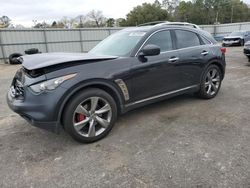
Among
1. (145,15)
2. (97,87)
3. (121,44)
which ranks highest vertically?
(145,15)

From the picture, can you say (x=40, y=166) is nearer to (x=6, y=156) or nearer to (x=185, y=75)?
(x=6, y=156)

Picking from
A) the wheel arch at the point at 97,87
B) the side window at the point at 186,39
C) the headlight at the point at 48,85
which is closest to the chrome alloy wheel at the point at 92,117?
the wheel arch at the point at 97,87

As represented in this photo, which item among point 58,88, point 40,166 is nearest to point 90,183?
point 40,166

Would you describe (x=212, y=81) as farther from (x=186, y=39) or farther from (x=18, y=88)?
(x=18, y=88)

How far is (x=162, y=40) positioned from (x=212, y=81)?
67.7 inches

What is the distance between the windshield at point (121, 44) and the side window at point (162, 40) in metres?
0.20

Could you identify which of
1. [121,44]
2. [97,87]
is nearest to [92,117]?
[97,87]

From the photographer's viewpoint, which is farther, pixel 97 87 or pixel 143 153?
pixel 97 87

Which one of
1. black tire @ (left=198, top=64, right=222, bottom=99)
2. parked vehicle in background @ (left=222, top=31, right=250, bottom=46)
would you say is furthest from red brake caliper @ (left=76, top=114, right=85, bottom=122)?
parked vehicle in background @ (left=222, top=31, right=250, bottom=46)

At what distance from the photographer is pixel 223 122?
3.79 m

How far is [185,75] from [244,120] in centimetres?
129

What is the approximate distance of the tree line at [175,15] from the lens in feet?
172

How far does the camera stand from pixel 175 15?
60750mm

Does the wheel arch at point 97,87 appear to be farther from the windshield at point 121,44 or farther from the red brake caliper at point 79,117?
the windshield at point 121,44
